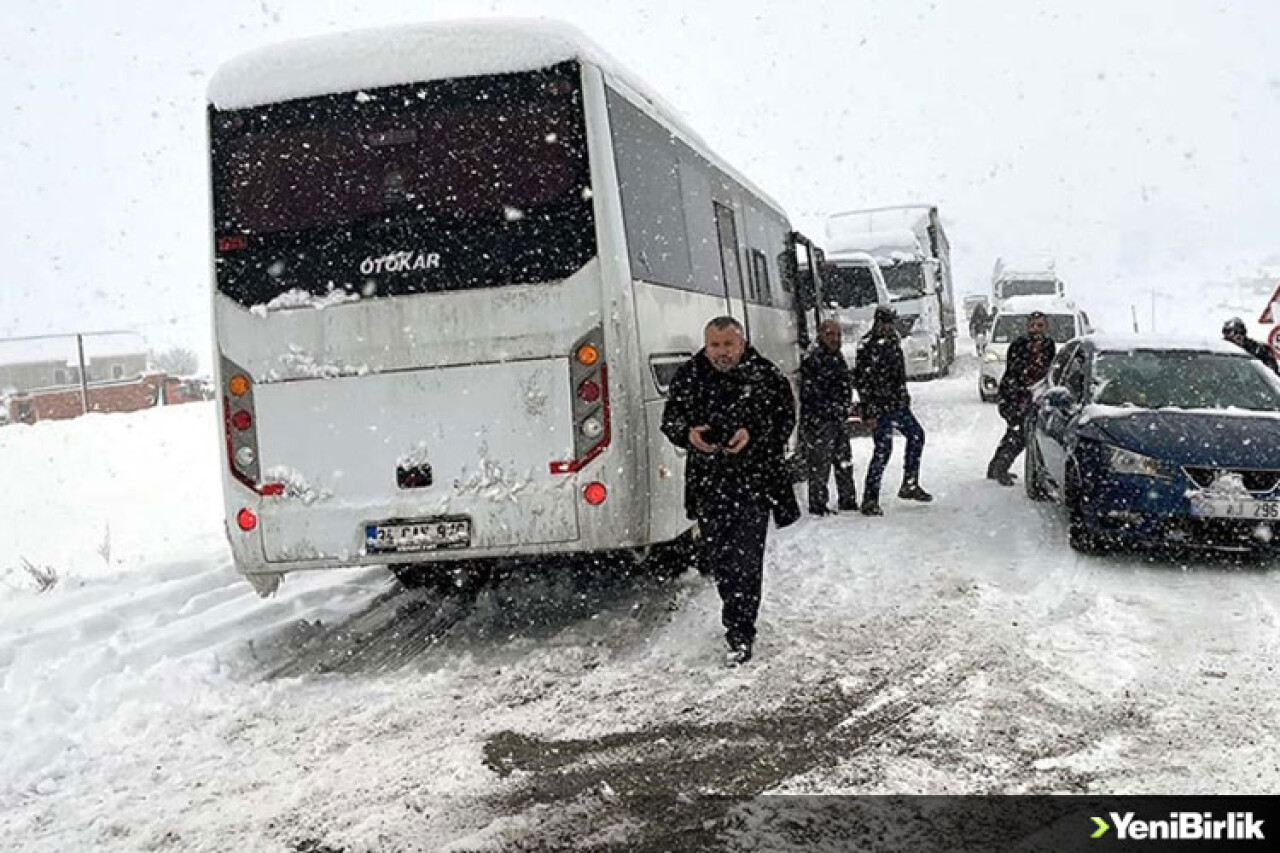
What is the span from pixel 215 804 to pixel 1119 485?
243 inches

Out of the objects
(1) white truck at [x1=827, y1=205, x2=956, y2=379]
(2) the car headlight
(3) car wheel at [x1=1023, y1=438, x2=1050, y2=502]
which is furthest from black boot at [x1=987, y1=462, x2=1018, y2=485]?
(1) white truck at [x1=827, y1=205, x2=956, y2=379]

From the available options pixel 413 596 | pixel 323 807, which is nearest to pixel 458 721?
pixel 323 807

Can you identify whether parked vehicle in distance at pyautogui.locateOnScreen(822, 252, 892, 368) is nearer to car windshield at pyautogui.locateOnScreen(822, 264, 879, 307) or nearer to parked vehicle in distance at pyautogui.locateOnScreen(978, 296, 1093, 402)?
car windshield at pyautogui.locateOnScreen(822, 264, 879, 307)

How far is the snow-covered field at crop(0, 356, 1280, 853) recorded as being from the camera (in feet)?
13.8

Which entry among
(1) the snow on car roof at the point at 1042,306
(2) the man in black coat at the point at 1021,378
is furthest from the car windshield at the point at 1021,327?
(2) the man in black coat at the point at 1021,378

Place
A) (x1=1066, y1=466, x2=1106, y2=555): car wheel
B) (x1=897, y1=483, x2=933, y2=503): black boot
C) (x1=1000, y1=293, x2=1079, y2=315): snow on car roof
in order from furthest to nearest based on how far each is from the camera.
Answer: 1. (x1=1000, y1=293, x2=1079, y2=315): snow on car roof
2. (x1=897, y1=483, x2=933, y2=503): black boot
3. (x1=1066, y1=466, x2=1106, y2=555): car wheel

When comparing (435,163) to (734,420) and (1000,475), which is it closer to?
(734,420)

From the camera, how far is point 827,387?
1013cm

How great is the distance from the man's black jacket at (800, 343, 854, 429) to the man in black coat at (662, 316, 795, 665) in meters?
4.44

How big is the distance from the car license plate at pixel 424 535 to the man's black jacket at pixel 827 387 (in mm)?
4996

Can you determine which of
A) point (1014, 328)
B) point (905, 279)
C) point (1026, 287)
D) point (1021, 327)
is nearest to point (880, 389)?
point (1014, 328)

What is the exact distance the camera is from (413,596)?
7.92m

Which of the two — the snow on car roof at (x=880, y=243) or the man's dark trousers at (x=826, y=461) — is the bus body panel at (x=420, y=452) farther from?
the snow on car roof at (x=880, y=243)

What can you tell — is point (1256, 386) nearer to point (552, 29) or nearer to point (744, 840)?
point (552, 29)
